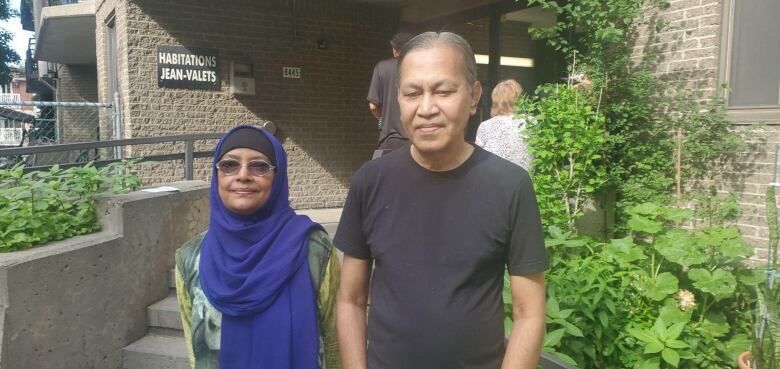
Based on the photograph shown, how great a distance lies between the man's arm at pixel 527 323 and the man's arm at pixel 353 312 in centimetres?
39

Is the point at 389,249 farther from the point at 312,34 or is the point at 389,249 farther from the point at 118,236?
the point at 312,34

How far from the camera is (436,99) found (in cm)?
138

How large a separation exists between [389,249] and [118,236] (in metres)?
2.81

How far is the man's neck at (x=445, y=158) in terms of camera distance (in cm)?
143

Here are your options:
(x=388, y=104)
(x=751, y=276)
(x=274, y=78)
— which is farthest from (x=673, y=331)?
(x=274, y=78)

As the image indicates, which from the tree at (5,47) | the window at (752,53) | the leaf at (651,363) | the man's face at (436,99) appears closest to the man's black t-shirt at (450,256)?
the man's face at (436,99)

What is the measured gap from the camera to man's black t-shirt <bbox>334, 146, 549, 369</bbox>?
4.57 ft

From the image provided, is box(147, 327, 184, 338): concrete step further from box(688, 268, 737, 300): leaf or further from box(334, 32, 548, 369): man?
box(688, 268, 737, 300): leaf

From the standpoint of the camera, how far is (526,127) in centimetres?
432

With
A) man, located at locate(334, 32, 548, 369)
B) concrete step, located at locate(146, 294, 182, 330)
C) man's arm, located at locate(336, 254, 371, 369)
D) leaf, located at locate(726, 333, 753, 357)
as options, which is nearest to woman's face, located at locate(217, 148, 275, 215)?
man's arm, located at locate(336, 254, 371, 369)

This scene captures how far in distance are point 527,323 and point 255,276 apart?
0.91 meters

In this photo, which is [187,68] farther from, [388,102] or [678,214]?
[678,214]

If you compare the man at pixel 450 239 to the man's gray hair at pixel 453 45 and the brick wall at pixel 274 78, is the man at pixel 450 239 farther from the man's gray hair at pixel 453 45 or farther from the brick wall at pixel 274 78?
the brick wall at pixel 274 78

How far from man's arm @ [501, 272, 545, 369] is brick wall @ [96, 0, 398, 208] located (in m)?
5.83
